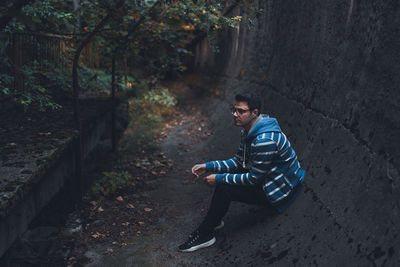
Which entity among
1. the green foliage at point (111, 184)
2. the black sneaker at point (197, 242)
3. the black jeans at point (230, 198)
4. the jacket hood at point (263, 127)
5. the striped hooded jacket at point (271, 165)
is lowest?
the green foliage at point (111, 184)

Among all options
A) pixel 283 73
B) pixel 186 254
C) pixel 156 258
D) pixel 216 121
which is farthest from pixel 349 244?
pixel 216 121

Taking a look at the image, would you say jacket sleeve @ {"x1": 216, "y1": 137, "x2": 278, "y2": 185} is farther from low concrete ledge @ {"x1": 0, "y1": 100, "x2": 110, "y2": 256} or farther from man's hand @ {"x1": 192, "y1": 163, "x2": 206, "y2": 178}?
low concrete ledge @ {"x1": 0, "y1": 100, "x2": 110, "y2": 256}

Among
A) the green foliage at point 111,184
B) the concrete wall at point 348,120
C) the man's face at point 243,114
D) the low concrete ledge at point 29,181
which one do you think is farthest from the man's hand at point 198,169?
the green foliage at point 111,184

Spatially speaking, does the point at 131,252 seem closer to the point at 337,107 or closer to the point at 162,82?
the point at 337,107

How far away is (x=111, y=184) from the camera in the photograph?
5.14 m

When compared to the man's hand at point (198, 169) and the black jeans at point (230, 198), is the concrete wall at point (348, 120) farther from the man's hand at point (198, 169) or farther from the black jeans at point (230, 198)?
the man's hand at point (198, 169)

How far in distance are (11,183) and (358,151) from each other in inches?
117

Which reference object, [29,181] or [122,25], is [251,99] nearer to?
→ [29,181]

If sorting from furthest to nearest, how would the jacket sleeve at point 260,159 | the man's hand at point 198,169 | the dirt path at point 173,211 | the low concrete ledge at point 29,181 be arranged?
the man's hand at point 198,169 → the dirt path at point 173,211 → the jacket sleeve at point 260,159 → the low concrete ledge at point 29,181

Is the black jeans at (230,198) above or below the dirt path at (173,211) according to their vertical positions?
above

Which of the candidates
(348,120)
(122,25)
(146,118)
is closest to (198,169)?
(348,120)

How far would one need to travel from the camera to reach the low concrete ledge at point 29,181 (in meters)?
2.68

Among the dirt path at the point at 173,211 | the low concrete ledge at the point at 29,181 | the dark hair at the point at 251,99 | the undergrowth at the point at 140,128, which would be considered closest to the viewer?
the low concrete ledge at the point at 29,181

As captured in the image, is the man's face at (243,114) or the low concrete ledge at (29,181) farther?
the man's face at (243,114)
